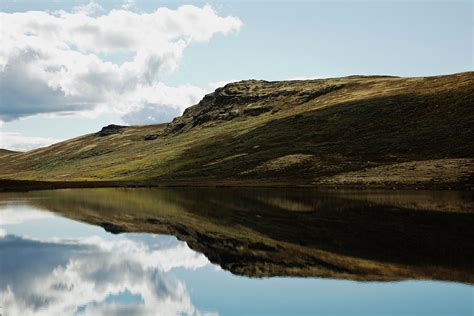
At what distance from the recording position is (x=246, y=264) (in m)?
29.4

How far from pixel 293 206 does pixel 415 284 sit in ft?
125

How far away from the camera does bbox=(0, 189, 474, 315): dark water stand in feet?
70.4

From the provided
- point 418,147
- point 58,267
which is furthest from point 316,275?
point 418,147

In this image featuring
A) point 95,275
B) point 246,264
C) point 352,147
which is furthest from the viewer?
point 352,147

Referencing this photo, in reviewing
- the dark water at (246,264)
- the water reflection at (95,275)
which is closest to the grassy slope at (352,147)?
the dark water at (246,264)

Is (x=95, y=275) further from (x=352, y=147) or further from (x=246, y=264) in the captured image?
(x=352, y=147)

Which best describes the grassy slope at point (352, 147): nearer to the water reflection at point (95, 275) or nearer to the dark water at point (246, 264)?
the dark water at point (246, 264)

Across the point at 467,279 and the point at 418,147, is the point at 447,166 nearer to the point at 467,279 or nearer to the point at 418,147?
the point at 418,147

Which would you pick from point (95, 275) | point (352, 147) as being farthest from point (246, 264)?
point (352, 147)

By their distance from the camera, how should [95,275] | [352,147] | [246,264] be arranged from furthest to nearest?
[352,147], [246,264], [95,275]

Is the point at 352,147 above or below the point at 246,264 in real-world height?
above

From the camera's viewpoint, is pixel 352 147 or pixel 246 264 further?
pixel 352 147

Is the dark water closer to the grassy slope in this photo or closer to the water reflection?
the water reflection

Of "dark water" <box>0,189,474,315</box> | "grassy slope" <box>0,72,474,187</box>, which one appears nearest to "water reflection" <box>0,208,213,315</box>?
"dark water" <box>0,189,474,315</box>
